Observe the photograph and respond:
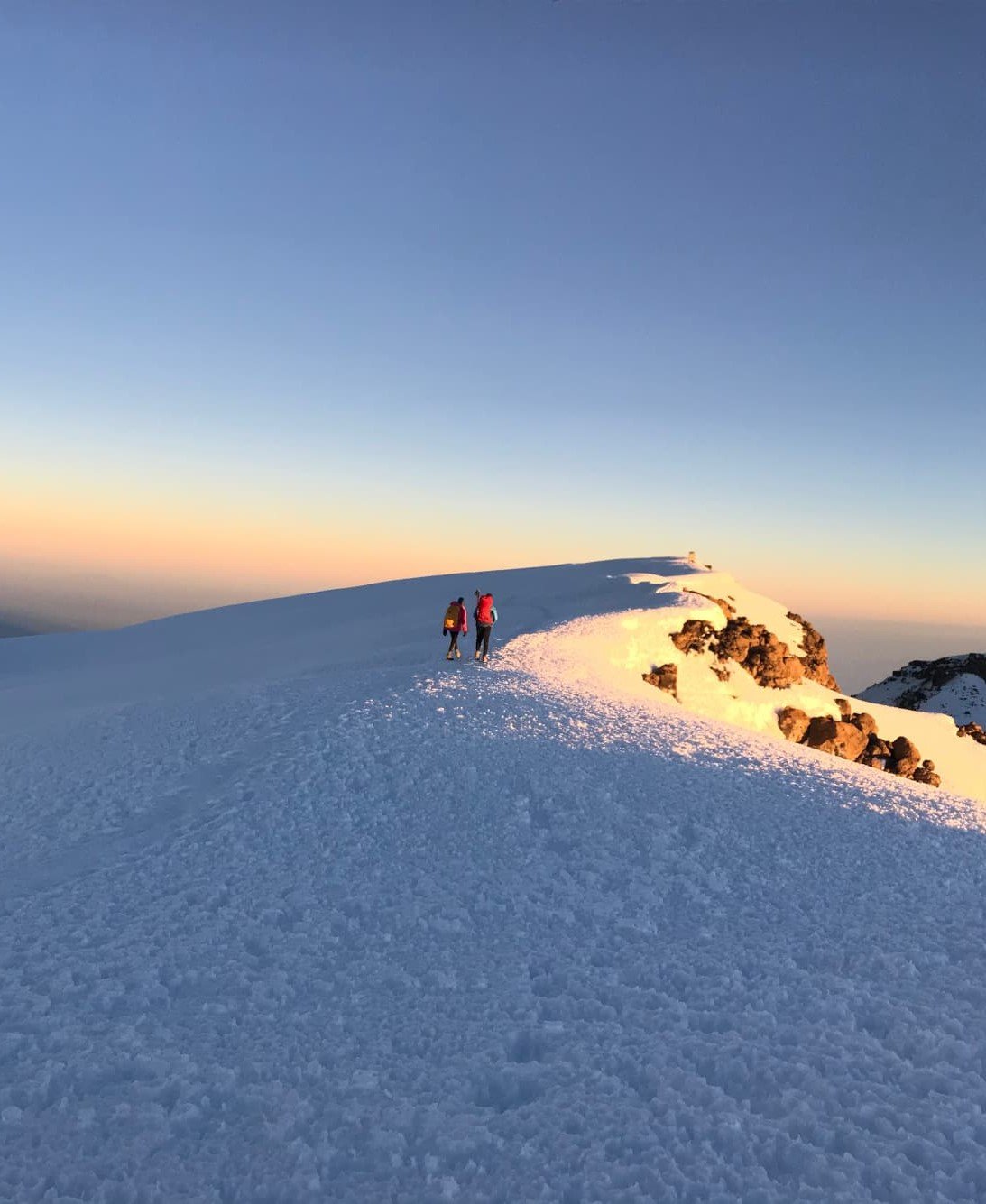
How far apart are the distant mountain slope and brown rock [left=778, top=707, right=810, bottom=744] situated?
27319 mm

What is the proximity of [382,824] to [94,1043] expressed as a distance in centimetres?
511

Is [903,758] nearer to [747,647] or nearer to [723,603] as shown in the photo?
[747,647]

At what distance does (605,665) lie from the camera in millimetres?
23875

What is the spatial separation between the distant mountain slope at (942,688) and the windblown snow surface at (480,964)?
157ft

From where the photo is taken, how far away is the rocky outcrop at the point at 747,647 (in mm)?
29688

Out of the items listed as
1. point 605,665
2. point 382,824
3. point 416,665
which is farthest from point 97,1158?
point 605,665

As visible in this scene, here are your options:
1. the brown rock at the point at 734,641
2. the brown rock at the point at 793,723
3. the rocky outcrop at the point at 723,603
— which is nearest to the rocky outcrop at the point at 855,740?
the brown rock at the point at 793,723

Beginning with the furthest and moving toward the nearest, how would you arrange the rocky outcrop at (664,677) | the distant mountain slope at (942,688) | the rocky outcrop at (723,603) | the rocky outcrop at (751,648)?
the distant mountain slope at (942,688), the rocky outcrop at (723,603), the rocky outcrop at (751,648), the rocky outcrop at (664,677)

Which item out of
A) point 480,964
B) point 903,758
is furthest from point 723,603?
point 480,964

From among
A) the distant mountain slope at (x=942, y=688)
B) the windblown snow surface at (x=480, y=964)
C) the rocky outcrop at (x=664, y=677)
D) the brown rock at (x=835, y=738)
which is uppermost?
the rocky outcrop at (x=664, y=677)

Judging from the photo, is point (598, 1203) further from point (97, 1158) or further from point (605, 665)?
point (605, 665)

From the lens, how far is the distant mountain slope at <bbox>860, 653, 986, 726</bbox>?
190 feet

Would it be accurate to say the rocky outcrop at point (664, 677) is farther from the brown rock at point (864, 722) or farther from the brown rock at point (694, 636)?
the brown rock at point (864, 722)

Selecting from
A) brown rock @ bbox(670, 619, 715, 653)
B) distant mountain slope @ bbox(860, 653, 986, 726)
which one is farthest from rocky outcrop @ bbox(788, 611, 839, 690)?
distant mountain slope @ bbox(860, 653, 986, 726)
